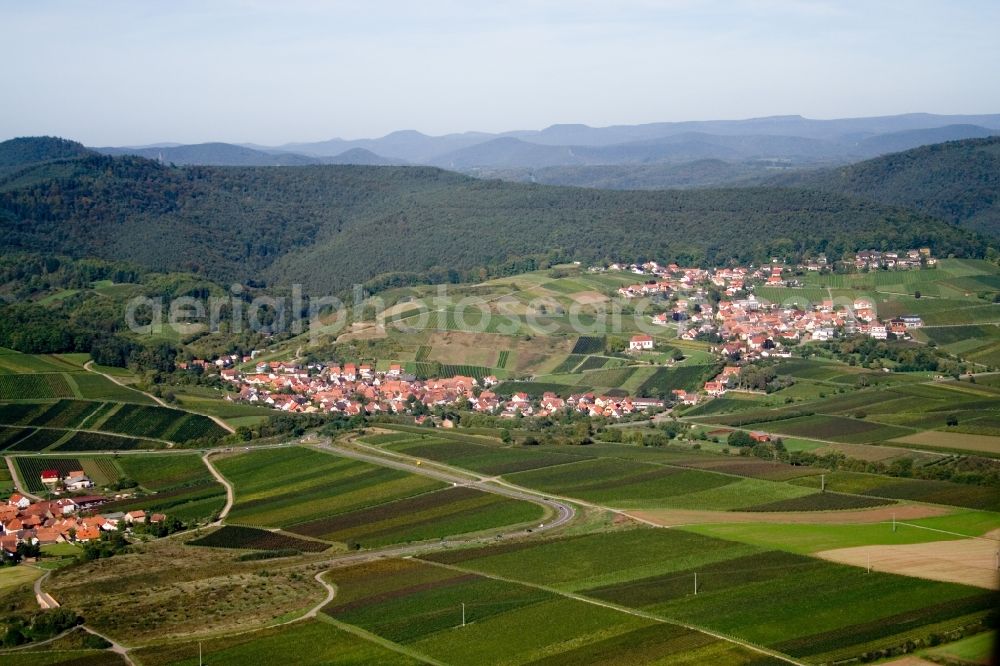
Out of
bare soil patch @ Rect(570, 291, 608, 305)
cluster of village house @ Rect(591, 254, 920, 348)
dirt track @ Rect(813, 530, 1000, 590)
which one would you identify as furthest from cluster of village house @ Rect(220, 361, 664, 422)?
dirt track @ Rect(813, 530, 1000, 590)

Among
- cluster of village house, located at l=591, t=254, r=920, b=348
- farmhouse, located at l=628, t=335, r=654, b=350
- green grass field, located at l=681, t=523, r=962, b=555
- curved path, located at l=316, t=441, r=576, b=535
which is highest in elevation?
cluster of village house, located at l=591, t=254, r=920, b=348

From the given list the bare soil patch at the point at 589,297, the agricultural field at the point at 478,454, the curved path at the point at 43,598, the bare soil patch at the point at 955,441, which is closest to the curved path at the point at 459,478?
the agricultural field at the point at 478,454

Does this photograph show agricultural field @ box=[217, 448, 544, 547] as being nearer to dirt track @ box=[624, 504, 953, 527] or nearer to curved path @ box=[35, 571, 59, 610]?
dirt track @ box=[624, 504, 953, 527]

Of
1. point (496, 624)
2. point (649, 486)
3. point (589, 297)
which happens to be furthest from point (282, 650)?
point (589, 297)

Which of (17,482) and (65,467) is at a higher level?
(65,467)

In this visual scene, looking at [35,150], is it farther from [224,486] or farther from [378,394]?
[224,486]

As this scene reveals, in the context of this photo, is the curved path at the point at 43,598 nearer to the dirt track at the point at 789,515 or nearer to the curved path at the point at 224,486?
the curved path at the point at 224,486

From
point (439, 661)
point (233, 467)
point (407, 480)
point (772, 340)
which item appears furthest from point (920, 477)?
point (772, 340)
